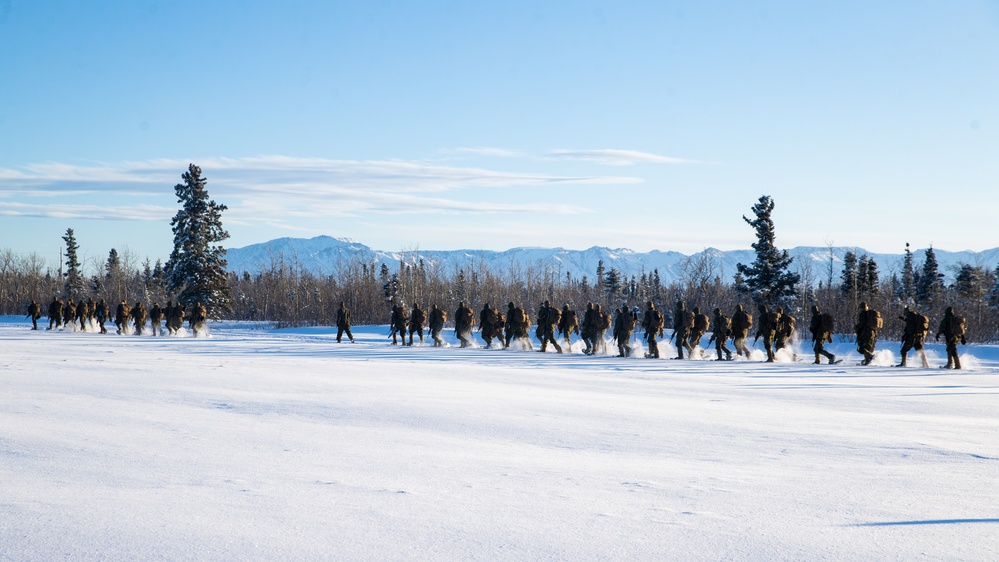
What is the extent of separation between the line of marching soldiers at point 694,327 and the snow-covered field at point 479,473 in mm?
11104

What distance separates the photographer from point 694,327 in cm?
2752

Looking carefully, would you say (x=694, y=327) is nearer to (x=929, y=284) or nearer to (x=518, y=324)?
(x=518, y=324)

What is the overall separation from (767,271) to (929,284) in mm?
31908

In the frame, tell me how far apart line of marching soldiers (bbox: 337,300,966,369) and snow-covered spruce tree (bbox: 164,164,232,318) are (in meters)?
24.8

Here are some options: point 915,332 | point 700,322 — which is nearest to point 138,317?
point 700,322

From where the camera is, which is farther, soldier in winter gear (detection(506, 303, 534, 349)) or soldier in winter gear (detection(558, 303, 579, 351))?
soldier in winter gear (detection(506, 303, 534, 349))

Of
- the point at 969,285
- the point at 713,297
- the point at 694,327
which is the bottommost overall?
the point at 694,327

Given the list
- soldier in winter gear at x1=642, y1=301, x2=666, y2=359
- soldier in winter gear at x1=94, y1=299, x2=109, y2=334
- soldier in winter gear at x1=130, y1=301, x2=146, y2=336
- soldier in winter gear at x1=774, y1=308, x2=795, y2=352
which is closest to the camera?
soldier in winter gear at x1=774, y1=308, x2=795, y2=352

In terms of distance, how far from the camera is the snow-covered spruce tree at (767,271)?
5156 centimetres

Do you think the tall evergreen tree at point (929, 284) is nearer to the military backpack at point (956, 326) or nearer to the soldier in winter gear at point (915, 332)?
the soldier in winter gear at point (915, 332)

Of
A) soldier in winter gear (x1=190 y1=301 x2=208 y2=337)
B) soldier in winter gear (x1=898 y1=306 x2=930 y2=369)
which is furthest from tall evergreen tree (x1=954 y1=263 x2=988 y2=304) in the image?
soldier in winter gear (x1=190 y1=301 x2=208 y2=337)

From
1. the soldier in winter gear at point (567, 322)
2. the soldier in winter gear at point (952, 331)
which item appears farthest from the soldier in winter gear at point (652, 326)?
the soldier in winter gear at point (952, 331)

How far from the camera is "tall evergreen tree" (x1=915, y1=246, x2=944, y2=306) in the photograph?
242 feet

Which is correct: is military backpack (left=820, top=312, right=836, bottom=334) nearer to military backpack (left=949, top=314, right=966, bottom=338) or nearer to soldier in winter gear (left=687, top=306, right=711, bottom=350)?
military backpack (left=949, top=314, right=966, bottom=338)
